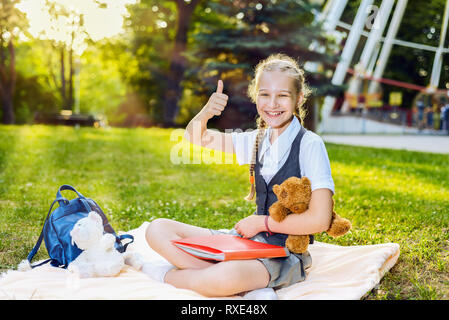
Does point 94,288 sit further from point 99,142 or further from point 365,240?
point 99,142

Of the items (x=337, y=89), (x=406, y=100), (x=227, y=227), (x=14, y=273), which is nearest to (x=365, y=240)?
(x=227, y=227)

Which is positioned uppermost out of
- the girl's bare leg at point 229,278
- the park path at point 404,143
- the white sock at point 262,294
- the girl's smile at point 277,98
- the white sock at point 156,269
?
the girl's smile at point 277,98

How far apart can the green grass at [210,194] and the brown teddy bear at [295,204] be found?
0.44 meters

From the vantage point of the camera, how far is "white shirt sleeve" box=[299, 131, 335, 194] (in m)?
2.28

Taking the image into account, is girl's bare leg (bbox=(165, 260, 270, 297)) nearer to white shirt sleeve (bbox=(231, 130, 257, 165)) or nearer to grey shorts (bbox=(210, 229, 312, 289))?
grey shorts (bbox=(210, 229, 312, 289))

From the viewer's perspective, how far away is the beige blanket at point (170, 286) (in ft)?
7.43

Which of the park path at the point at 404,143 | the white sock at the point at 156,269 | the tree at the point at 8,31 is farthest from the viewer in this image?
the tree at the point at 8,31

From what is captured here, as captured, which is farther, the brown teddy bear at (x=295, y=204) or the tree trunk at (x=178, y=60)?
the tree trunk at (x=178, y=60)

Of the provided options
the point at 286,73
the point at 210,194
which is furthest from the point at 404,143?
the point at 286,73

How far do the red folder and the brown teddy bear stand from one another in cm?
8

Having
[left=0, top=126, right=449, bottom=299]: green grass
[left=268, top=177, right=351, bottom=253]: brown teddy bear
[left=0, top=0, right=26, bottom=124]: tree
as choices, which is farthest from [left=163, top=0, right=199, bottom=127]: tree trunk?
[left=268, top=177, right=351, bottom=253]: brown teddy bear

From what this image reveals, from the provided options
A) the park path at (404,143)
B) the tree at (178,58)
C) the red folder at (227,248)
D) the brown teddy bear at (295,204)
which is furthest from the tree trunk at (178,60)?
the brown teddy bear at (295,204)

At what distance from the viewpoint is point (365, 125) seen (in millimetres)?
20047

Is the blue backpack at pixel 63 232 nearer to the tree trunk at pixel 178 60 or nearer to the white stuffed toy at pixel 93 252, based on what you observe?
the white stuffed toy at pixel 93 252
